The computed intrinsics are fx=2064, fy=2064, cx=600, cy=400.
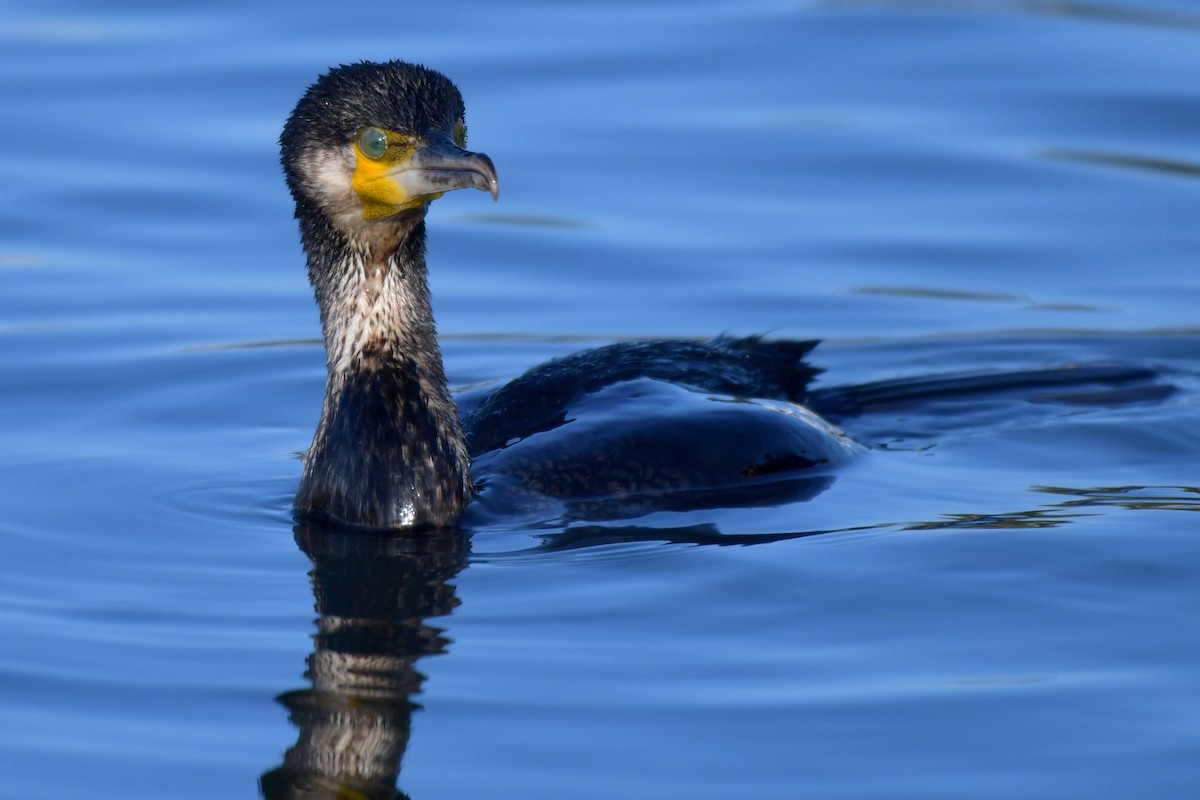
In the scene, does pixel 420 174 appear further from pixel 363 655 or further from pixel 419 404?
pixel 363 655

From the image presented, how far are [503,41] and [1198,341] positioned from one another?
17.6ft

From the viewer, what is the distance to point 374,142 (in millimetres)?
6055

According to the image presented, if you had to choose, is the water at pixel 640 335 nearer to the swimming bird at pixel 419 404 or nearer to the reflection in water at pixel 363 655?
the reflection in water at pixel 363 655

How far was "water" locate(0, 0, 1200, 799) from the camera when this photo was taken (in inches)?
187

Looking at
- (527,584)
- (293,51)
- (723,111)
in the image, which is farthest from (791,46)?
(527,584)

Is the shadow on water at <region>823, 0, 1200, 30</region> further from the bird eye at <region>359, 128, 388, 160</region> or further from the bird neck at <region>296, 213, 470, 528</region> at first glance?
the bird eye at <region>359, 128, 388, 160</region>

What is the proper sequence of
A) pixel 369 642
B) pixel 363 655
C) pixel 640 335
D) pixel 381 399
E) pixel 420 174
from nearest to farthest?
pixel 363 655, pixel 369 642, pixel 420 174, pixel 381 399, pixel 640 335

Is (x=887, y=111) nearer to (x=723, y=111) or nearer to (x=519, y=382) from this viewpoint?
(x=723, y=111)

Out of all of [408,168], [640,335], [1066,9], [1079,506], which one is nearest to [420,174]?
[408,168]

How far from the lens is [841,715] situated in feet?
15.6

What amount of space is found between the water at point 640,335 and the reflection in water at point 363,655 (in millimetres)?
20

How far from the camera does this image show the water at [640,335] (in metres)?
4.74

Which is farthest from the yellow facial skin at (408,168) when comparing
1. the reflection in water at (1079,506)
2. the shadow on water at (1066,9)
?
the shadow on water at (1066,9)

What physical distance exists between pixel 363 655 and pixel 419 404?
1.27 metres
